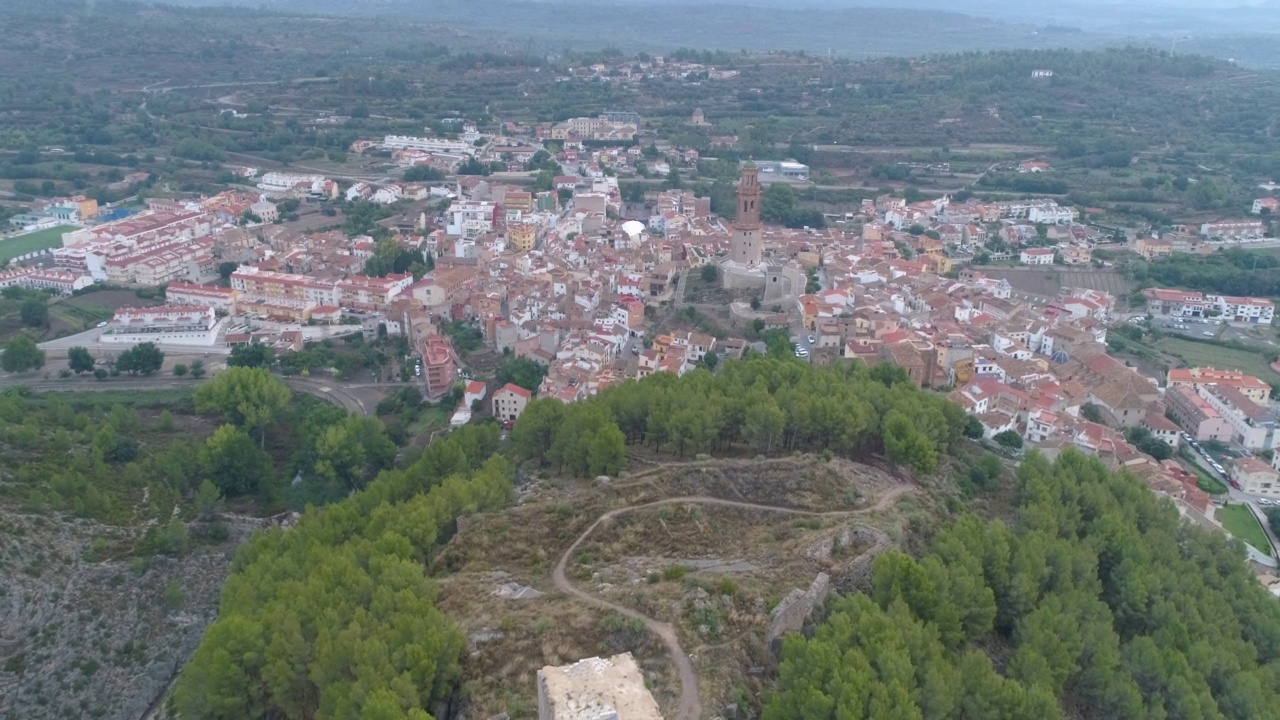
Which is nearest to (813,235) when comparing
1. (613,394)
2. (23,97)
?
(613,394)

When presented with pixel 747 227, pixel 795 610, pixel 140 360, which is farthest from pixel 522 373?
pixel 795 610

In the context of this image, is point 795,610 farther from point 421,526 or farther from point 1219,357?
point 1219,357

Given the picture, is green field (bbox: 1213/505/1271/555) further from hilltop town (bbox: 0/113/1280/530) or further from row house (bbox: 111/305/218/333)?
row house (bbox: 111/305/218/333)

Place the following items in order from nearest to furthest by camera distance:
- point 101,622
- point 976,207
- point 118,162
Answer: point 101,622 < point 976,207 < point 118,162

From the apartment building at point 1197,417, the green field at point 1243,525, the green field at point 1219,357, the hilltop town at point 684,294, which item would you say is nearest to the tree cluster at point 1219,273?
the hilltop town at point 684,294

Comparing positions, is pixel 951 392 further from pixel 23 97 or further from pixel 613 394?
pixel 23 97

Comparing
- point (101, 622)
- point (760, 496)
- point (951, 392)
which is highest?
point (760, 496)

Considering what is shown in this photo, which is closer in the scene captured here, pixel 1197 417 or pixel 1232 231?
pixel 1197 417
